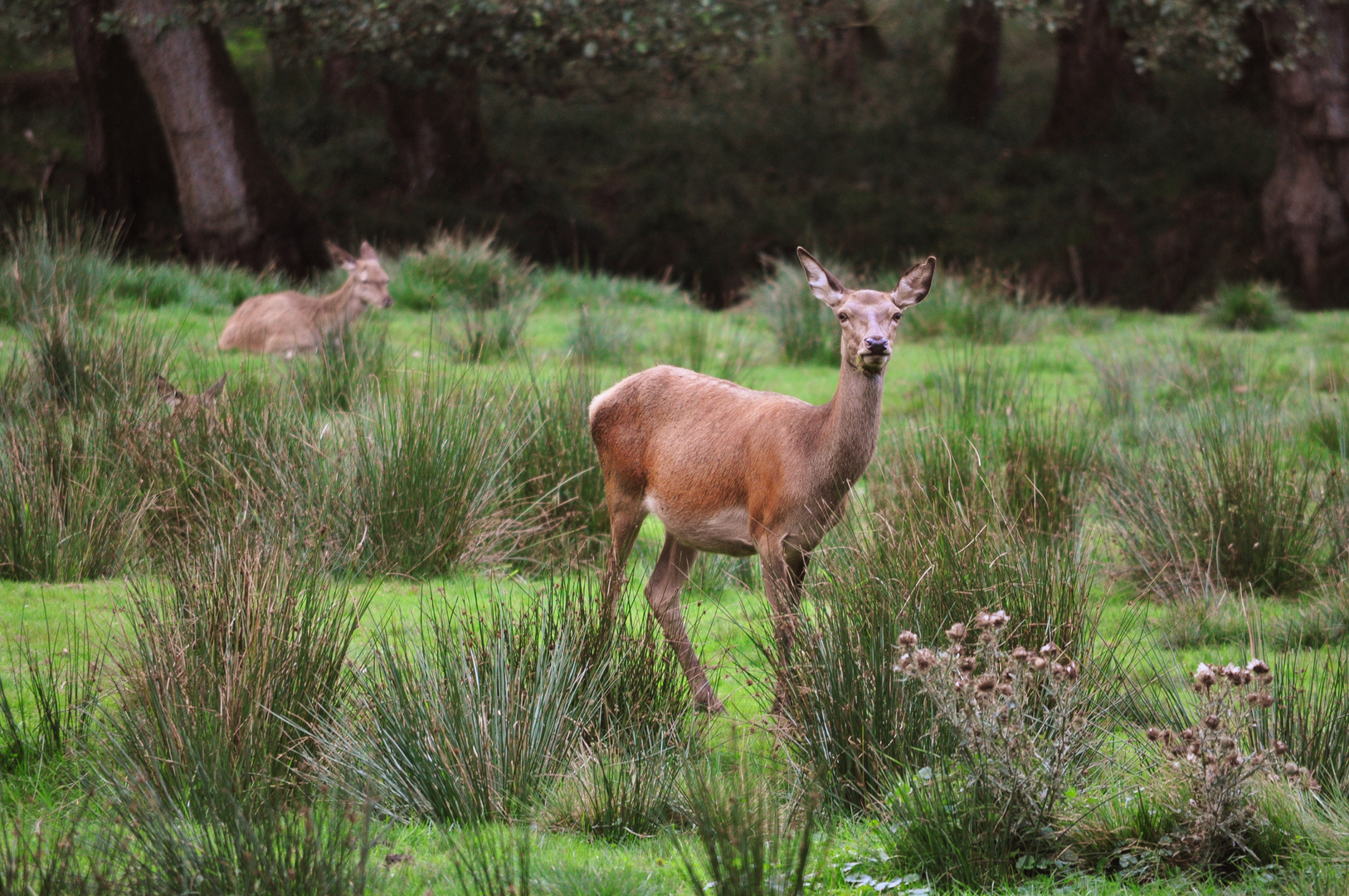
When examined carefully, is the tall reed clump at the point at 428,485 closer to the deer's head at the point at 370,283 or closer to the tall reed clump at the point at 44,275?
the tall reed clump at the point at 44,275

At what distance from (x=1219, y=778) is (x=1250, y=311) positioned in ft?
35.8

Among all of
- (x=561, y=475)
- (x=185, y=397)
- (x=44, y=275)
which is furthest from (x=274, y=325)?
(x=561, y=475)

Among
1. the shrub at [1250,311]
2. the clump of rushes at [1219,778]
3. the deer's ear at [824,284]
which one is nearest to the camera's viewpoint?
the clump of rushes at [1219,778]

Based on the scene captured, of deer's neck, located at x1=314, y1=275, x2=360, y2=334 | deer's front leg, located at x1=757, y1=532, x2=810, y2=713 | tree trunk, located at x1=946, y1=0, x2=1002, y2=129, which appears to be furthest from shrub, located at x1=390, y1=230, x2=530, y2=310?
tree trunk, located at x1=946, y1=0, x2=1002, y2=129

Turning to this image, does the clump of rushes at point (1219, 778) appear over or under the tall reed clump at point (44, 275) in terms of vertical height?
under

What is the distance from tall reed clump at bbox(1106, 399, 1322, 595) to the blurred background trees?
6.94 meters

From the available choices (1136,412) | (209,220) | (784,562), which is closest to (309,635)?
(784,562)

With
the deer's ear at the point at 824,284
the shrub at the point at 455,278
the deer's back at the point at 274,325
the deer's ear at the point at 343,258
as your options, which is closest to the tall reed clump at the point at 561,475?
the deer's ear at the point at 824,284

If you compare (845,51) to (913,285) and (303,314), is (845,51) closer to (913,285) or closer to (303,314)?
(303,314)

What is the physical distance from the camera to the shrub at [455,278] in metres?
12.2

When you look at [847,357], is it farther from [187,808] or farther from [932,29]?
[932,29]

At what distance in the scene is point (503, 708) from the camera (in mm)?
4098

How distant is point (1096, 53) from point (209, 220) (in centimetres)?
1458

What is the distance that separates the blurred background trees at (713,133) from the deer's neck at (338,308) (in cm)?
252
